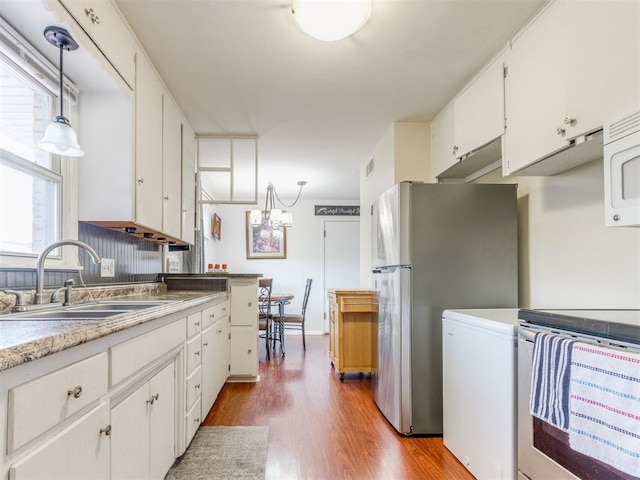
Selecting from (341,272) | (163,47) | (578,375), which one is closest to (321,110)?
(163,47)

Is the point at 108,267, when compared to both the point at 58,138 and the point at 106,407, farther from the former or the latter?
the point at 106,407

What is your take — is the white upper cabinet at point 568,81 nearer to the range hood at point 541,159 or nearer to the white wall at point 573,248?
the range hood at point 541,159

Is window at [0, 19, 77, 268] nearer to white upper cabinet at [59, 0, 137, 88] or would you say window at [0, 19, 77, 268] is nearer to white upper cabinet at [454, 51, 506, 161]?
white upper cabinet at [59, 0, 137, 88]

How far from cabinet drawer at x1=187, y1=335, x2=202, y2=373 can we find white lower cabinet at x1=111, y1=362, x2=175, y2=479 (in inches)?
9.7

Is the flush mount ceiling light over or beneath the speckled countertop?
over

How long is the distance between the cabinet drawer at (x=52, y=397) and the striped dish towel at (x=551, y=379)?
1397 mm

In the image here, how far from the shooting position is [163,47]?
2.07m

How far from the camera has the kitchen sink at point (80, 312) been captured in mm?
1273

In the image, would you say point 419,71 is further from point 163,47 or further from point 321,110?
point 163,47

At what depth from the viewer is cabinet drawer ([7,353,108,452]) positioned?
28.7 inches

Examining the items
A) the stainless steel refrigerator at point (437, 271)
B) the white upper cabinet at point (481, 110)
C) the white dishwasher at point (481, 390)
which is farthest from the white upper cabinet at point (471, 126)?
the white dishwasher at point (481, 390)

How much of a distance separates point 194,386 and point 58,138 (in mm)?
1468

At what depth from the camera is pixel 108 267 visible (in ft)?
7.48

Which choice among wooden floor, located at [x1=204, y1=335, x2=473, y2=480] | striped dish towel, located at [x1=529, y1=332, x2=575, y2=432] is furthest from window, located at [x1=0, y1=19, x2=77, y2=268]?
striped dish towel, located at [x1=529, y1=332, x2=575, y2=432]
